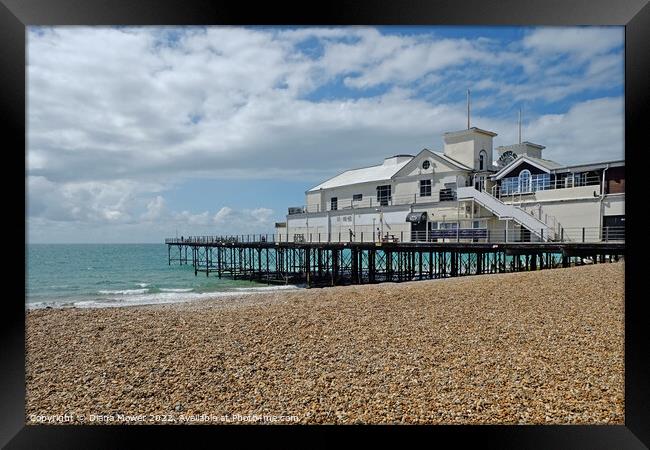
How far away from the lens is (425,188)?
18.5 metres

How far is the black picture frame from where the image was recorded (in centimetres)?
280

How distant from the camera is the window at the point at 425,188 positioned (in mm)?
18422

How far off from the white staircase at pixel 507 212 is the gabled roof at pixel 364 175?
155 inches

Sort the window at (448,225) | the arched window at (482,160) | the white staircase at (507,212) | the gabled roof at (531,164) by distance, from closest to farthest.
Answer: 1. the white staircase at (507,212)
2. the gabled roof at (531,164)
3. the window at (448,225)
4. the arched window at (482,160)

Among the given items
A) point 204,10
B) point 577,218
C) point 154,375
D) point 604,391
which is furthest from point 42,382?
point 577,218

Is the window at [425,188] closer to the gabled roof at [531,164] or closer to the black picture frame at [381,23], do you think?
the gabled roof at [531,164]

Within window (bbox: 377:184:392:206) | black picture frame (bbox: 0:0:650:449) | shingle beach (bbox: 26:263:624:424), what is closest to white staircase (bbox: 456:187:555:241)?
window (bbox: 377:184:392:206)

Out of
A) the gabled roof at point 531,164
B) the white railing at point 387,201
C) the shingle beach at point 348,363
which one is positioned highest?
the gabled roof at point 531,164

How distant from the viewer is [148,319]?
280 inches

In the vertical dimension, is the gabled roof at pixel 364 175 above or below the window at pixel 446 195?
above

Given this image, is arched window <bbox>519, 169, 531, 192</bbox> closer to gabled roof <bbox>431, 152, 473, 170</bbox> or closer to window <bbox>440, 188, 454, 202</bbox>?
gabled roof <bbox>431, 152, 473, 170</bbox>

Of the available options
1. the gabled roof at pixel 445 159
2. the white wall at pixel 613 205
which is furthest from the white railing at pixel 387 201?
the white wall at pixel 613 205

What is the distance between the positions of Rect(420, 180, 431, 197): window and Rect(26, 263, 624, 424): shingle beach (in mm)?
11412

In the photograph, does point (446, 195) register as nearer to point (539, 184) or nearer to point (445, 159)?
point (445, 159)
